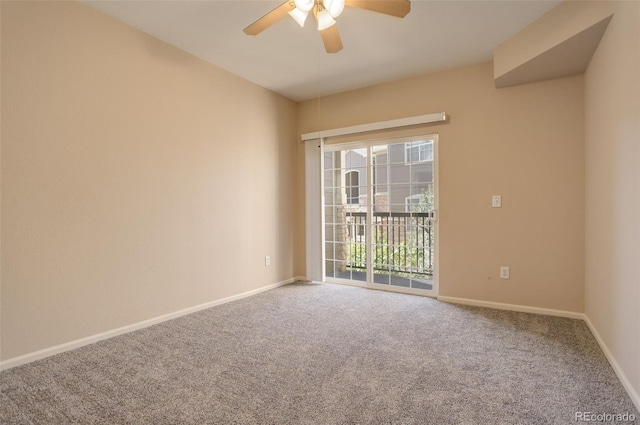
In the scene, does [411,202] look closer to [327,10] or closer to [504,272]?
[504,272]

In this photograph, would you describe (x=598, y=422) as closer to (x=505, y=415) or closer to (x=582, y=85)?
(x=505, y=415)

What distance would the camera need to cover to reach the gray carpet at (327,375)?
64.4 inches

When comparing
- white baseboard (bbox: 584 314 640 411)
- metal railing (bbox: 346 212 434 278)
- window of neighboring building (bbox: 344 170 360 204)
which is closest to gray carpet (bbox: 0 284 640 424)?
white baseboard (bbox: 584 314 640 411)

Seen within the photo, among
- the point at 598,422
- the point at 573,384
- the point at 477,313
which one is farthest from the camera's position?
the point at 477,313

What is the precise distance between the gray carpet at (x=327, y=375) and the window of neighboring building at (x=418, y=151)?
5.88 feet

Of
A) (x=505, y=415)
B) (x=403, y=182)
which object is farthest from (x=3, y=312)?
(x=403, y=182)

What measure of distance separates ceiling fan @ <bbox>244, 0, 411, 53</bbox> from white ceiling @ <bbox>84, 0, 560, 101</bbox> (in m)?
0.35

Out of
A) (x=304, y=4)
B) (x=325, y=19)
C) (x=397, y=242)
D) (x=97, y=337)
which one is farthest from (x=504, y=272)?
(x=97, y=337)

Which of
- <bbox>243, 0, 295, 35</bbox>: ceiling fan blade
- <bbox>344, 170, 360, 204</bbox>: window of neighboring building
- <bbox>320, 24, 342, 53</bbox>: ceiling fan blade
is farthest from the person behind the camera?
<bbox>344, 170, 360, 204</bbox>: window of neighboring building

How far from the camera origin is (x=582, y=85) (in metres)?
2.95

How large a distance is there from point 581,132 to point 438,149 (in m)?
1.25

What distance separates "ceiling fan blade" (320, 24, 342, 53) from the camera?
2.23 meters

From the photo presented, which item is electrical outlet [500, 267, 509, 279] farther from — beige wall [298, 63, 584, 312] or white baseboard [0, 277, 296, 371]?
white baseboard [0, 277, 296, 371]

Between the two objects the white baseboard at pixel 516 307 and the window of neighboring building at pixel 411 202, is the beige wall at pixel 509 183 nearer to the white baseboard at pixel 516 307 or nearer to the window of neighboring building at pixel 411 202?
the white baseboard at pixel 516 307
